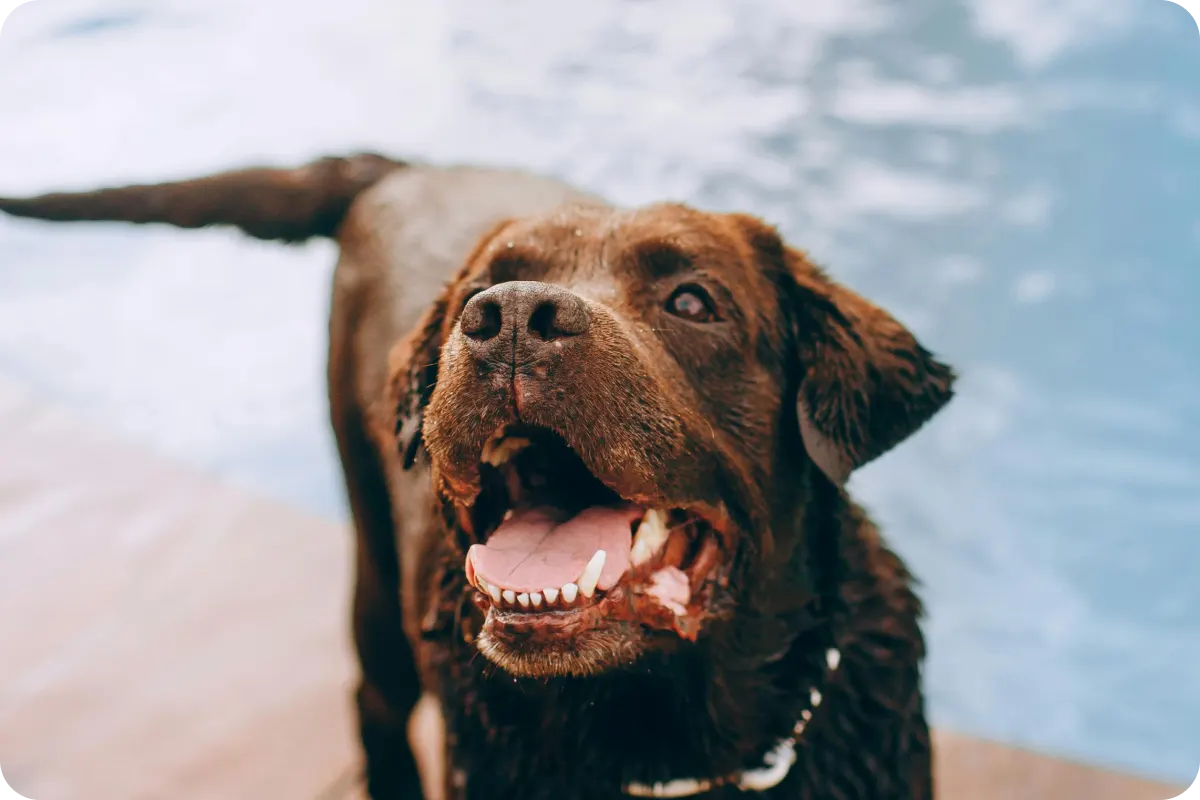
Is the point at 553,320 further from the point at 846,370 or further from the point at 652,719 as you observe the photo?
the point at 652,719

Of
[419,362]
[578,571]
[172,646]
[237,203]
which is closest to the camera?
[578,571]

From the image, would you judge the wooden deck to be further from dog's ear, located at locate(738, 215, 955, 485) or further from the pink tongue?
the pink tongue

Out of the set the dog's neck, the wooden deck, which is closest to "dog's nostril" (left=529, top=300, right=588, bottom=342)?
the dog's neck

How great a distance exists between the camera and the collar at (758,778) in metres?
2.44

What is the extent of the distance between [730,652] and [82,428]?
19.7 ft

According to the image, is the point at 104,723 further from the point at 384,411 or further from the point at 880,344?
the point at 880,344

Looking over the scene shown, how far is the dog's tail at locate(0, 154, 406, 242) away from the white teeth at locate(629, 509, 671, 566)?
2330mm

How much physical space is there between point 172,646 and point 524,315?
4.16 meters

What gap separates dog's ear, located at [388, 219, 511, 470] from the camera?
258 cm

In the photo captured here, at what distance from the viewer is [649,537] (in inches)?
81.6

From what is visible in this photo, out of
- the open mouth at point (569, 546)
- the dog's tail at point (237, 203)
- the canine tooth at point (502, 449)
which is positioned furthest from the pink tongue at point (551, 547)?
the dog's tail at point (237, 203)

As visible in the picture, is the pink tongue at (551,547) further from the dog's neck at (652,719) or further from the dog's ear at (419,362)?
the dog's ear at (419,362)

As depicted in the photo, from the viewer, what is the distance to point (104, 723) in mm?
4613

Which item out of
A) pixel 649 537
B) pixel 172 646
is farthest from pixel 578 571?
pixel 172 646
